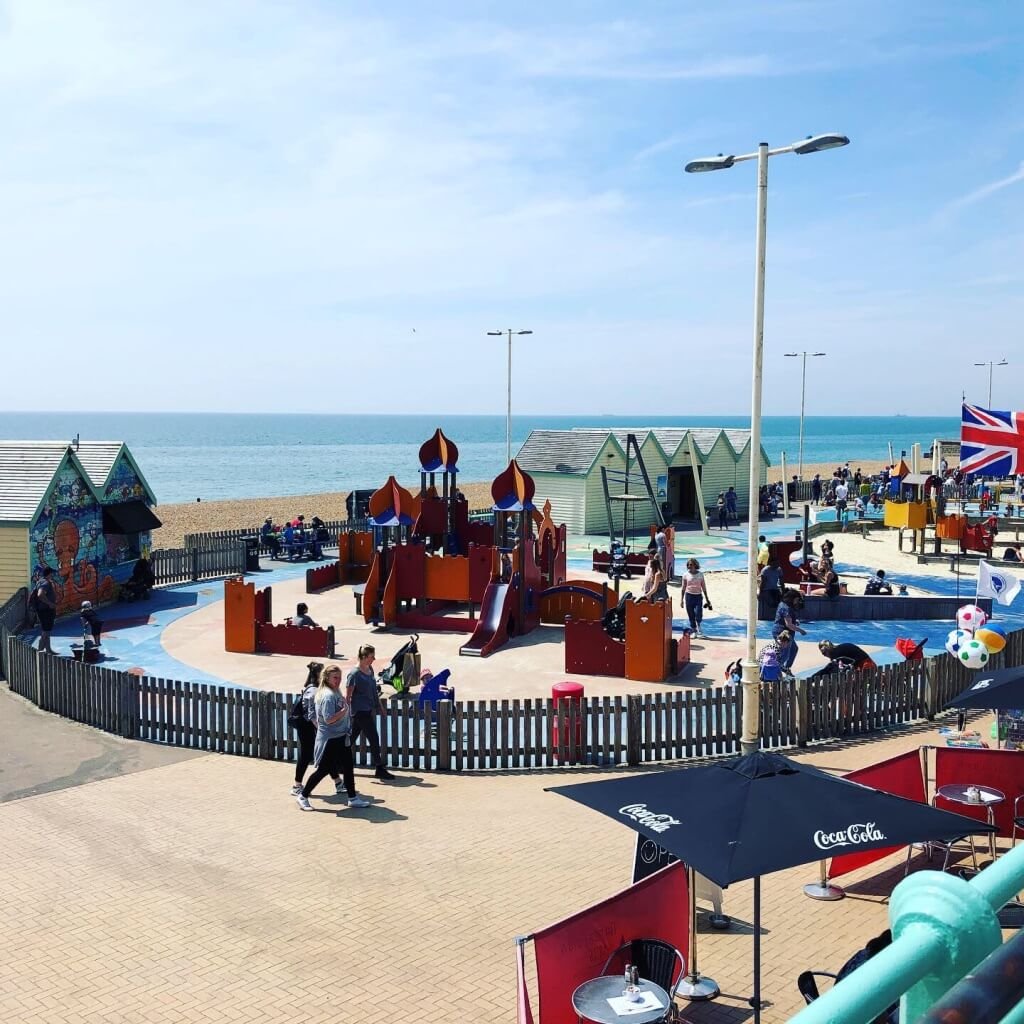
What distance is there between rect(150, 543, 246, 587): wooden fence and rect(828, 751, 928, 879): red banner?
25045 millimetres

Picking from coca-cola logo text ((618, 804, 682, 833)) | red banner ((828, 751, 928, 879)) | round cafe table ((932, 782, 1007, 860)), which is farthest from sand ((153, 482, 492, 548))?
coca-cola logo text ((618, 804, 682, 833))

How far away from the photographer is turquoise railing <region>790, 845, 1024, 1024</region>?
1.56m

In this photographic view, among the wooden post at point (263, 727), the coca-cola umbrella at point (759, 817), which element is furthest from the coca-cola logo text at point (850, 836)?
the wooden post at point (263, 727)

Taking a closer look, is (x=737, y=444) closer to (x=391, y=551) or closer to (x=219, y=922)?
(x=391, y=551)

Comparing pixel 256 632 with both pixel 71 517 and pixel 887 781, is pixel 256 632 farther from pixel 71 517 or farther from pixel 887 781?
pixel 887 781

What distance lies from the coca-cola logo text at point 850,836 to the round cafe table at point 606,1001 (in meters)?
1.48

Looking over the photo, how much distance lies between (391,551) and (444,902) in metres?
15.5

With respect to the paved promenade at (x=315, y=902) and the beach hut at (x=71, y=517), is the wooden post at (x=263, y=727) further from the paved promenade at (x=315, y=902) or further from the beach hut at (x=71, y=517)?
the beach hut at (x=71, y=517)

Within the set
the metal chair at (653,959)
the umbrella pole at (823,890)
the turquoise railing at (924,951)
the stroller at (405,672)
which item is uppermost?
the turquoise railing at (924,951)

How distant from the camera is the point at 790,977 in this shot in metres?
8.62

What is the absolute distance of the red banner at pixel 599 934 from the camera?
728cm

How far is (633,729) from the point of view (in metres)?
14.6

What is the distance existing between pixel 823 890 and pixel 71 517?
22.2 meters

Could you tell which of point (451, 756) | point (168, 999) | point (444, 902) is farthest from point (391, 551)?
point (168, 999)
